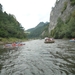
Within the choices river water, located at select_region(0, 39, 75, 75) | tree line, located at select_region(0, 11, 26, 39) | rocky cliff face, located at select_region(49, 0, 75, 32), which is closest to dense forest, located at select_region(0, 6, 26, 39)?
tree line, located at select_region(0, 11, 26, 39)

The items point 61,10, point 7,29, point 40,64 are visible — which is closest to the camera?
point 40,64

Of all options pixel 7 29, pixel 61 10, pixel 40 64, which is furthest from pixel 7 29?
pixel 40 64

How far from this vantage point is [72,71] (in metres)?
10.9

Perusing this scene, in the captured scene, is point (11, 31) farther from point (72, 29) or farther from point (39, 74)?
point (39, 74)

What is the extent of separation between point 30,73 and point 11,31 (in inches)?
3188

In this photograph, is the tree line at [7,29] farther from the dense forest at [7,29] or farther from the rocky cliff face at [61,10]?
the rocky cliff face at [61,10]

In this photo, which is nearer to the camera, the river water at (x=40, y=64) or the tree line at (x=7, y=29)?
the river water at (x=40, y=64)

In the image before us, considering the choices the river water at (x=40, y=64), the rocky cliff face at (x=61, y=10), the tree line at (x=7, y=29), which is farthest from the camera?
the rocky cliff face at (x=61, y=10)

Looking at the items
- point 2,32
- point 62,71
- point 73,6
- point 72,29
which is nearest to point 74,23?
point 72,29

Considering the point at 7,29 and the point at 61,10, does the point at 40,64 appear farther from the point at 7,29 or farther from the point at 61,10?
the point at 61,10

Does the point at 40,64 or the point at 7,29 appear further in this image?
the point at 7,29

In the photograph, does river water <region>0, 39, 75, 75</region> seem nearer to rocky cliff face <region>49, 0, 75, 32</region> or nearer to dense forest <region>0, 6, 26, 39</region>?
dense forest <region>0, 6, 26, 39</region>

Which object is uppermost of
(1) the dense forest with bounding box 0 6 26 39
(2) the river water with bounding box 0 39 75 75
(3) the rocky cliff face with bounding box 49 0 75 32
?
(3) the rocky cliff face with bounding box 49 0 75 32

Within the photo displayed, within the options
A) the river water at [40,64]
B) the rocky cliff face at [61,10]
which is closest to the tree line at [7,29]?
the rocky cliff face at [61,10]
